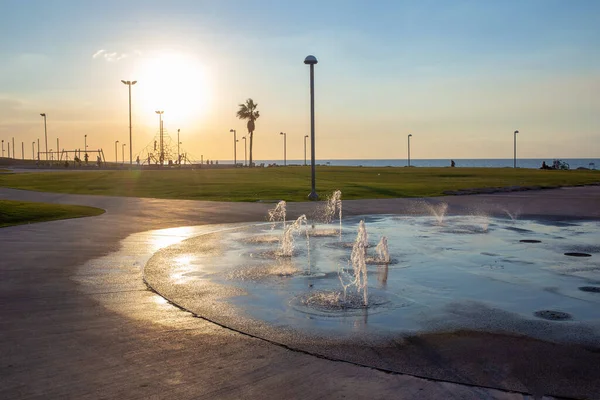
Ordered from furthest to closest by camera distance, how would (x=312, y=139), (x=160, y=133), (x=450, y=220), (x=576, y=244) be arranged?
1. (x=160, y=133)
2. (x=312, y=139)
3. (x=450, y=220)
4. (x=576, y=244)

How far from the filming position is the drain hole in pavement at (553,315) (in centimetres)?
709

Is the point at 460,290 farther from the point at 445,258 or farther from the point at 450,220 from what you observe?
the point at 450,220

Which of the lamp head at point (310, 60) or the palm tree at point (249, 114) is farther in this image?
the palm tree at point (249, 114)

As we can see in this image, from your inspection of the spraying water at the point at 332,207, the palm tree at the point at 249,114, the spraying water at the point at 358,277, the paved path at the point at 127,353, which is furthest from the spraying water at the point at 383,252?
the palm tree at the point at 249,114

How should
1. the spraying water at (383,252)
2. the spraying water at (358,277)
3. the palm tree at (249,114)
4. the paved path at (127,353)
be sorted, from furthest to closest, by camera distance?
the palm tree at (249,114) < the spraying water at (383,252) < the spraying water at (358,277) < the paved path at (127,353)

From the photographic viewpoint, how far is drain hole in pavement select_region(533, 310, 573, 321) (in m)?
7.09

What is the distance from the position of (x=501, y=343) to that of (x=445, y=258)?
17.6 feet

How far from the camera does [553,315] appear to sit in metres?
7.23

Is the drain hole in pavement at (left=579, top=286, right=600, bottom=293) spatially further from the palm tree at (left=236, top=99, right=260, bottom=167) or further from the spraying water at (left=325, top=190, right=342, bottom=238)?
the palm tree at (left=236, top=99, right=260, bottom=167)

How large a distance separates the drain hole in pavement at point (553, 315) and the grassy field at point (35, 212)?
1523 cm

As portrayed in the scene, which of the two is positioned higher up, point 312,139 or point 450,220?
point 312,139

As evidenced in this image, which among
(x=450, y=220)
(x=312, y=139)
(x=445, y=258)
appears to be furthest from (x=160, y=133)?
(x=445, y=258)

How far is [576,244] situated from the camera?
43.8 ft

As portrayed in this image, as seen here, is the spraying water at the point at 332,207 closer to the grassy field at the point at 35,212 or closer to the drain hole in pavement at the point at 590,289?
the grassy field at the point at 35,212
